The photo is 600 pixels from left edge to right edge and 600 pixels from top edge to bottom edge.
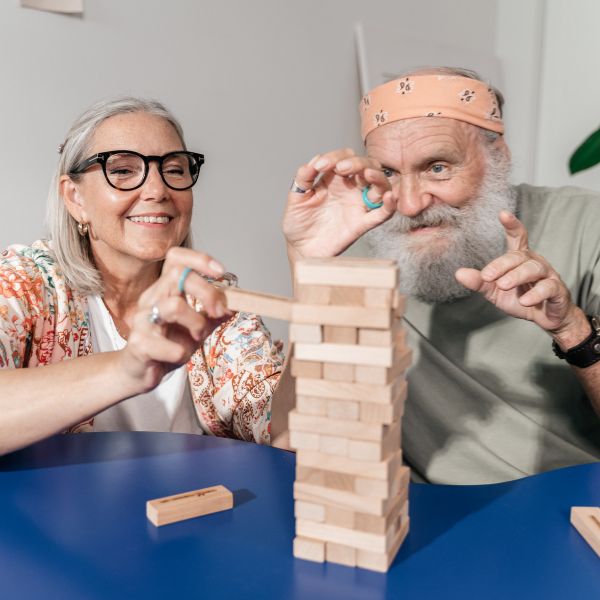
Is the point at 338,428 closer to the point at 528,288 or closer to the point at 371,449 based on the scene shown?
the point at 371,449

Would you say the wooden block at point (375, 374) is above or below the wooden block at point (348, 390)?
above

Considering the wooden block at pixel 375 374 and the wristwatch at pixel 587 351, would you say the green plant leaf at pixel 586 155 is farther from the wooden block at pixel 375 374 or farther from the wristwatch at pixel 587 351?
the wooden block at pixel 375 374

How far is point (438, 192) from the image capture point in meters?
1.74

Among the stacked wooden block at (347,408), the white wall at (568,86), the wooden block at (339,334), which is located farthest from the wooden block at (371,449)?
the white wall at (568,86)

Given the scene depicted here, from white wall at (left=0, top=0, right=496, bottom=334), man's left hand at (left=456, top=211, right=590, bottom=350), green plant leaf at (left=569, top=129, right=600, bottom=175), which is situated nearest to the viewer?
man's left hand at (left=456, top=211, right=590, bottom=350)

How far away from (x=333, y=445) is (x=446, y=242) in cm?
105

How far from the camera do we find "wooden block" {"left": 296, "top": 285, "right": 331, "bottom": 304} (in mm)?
781

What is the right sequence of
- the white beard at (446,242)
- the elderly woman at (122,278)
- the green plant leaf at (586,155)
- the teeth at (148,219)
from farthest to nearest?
the green plant leaf at (586,155), the white beard at (446,242), the teeth at (148,219), the elderly woman at (122,278)

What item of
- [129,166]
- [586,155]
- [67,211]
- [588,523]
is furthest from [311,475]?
[586,155]

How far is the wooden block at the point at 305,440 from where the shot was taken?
81 cm

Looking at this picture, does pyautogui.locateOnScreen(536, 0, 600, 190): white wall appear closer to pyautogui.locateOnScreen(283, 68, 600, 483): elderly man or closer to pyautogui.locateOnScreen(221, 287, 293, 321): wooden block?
pyautogui.locateOnScreen(283, 68, 600, 483): elderly man

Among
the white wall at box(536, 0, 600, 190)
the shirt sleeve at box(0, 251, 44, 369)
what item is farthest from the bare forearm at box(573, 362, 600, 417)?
the white wall at box(536, 0, 600, 190)

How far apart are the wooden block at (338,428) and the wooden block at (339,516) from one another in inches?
3.6

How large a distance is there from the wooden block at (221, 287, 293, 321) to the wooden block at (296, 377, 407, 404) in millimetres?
81
